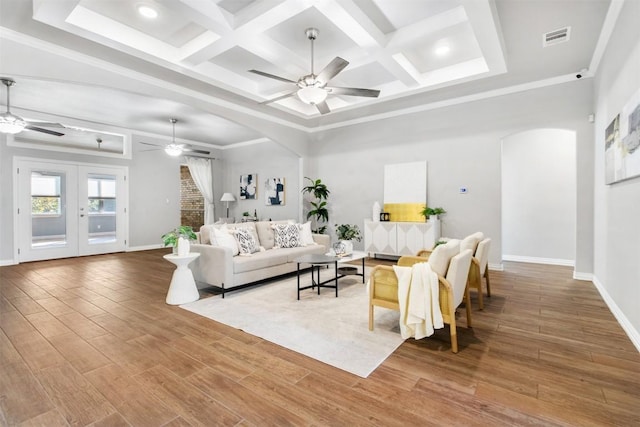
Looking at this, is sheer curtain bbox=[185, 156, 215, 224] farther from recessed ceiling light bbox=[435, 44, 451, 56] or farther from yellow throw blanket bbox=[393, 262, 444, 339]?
yellow throw blanket bbox=[393, 262, 444, 339]

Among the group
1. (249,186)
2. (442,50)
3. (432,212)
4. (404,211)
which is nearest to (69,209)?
(249,186)

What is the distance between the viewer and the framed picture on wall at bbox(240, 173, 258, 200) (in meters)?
9.28

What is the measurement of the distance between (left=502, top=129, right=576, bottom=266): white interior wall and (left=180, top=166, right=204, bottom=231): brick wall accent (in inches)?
338

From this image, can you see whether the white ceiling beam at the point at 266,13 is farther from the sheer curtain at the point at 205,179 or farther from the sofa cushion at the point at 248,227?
the sheer curtain at the point at 205,179

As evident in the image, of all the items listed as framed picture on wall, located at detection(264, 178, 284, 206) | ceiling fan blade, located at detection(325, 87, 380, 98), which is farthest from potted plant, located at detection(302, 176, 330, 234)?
ceiling fan blade, located at detection(325, 87, 380, 98)

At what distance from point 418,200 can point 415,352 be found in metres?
4.27

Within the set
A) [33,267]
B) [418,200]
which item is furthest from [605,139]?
[33,267]

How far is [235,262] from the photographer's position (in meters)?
4.06

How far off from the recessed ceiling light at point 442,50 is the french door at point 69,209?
771cm

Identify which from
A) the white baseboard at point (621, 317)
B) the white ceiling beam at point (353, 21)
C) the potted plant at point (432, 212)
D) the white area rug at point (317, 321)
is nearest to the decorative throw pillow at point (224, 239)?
the white area rug at point (317, 321)

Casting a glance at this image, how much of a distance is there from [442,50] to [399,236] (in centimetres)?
332

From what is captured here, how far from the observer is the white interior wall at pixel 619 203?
2635mm

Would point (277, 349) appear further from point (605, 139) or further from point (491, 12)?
point (605, 139)

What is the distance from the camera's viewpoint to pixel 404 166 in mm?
6516
